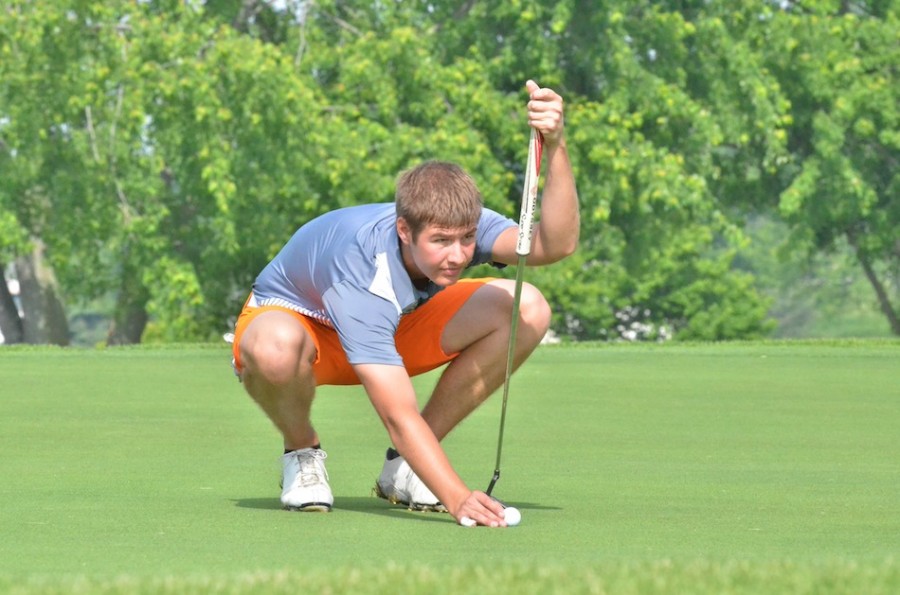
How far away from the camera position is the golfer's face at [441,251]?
5.38 m

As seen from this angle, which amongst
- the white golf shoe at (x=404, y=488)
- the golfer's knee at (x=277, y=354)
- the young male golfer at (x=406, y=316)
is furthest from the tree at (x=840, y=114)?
the golfer's knee at (x=277, y=354)

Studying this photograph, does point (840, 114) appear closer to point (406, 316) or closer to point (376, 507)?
point (406, 316)

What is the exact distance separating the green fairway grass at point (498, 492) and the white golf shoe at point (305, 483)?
85mm

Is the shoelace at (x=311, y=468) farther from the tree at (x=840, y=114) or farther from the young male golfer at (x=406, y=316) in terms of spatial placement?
the tree at (x=840, y=114)

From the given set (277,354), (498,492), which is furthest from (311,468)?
(498,492)

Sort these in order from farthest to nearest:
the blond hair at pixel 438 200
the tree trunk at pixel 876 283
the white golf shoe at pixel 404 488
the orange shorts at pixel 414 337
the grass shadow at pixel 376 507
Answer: the tree trunk at pixel 876 283
the orange shorts at pixel 414 337
the white golf shoe at pixel 404 488
the grass shadow at pixel 376 507
the blond hair at pixel 438 200

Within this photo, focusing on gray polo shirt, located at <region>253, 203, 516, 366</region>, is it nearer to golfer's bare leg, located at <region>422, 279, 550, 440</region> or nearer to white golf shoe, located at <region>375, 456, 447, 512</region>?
golfer's bare leg, located at <region>422, 279, 550, 440</region>

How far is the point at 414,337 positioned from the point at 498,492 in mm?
606

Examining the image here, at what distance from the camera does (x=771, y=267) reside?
8162 cm

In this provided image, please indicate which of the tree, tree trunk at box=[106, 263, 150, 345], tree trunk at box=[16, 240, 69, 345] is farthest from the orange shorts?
the tree

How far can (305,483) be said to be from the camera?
578 centimetres

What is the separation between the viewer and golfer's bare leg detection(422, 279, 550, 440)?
20.7ft

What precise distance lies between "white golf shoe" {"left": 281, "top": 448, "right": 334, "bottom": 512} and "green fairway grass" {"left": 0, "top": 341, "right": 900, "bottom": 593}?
0.28 ft

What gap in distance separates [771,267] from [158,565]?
78726mm
